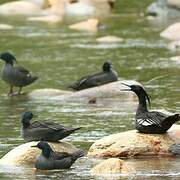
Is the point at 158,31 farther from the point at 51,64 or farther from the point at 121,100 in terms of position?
the point at 121,100

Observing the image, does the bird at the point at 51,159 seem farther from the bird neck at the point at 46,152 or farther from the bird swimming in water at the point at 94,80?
the bird swimming in water at the point at 94,80

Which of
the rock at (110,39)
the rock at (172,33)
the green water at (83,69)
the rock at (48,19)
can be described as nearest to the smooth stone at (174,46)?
the green water at (83,69)

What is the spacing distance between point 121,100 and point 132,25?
15.1 metres

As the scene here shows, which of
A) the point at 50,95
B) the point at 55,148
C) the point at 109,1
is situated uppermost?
the point at 55,148

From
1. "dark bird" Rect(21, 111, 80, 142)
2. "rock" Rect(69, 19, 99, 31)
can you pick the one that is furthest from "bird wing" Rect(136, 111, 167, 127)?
"rock" Rect(69, 19, 99, 31)

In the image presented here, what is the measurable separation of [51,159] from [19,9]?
2671 cm

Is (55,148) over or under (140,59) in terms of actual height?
over

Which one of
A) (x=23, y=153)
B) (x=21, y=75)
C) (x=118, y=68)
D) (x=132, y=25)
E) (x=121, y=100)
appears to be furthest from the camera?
(x=132, y=25)

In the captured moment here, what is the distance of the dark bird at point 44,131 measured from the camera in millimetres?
11867

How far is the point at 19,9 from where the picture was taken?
37219 mm

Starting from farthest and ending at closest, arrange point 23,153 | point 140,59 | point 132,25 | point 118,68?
point 132,25, point 140,59, point 118,68, point 23,153

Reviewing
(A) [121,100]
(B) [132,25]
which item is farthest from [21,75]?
(B) [132,25]

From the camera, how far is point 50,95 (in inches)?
685

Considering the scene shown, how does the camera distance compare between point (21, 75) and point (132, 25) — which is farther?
point (132, 25)
